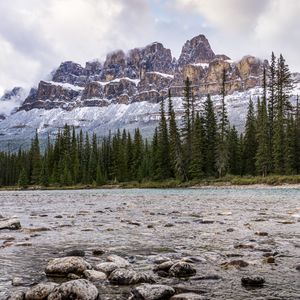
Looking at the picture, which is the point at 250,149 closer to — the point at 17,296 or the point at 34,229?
the point at 34,229

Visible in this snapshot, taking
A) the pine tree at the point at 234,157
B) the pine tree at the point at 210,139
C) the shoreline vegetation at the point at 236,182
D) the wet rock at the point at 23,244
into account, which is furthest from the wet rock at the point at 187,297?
the pine tree at the point at 234,157

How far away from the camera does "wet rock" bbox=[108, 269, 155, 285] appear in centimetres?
715

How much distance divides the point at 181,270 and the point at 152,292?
161 centimetres

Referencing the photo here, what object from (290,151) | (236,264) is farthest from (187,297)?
(290,151)

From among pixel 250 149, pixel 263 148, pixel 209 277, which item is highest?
pixel 250 149

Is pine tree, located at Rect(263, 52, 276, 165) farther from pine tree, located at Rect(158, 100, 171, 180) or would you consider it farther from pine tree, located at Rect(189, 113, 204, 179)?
pine tree, located at Rect(158, 100, 171, 180)

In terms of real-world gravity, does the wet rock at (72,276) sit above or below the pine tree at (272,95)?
below

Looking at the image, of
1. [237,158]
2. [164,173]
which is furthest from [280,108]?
[164,173]

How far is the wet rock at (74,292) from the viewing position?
19.7 feet

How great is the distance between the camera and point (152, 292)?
6227mm

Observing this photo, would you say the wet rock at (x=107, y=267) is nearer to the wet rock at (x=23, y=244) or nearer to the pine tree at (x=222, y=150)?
the wet rock at (x=23, y=244)

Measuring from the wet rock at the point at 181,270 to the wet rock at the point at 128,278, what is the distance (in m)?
0.55

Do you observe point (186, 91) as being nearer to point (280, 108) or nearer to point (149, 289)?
point (280, 108)

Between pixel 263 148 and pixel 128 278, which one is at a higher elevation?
pixel 263 148
